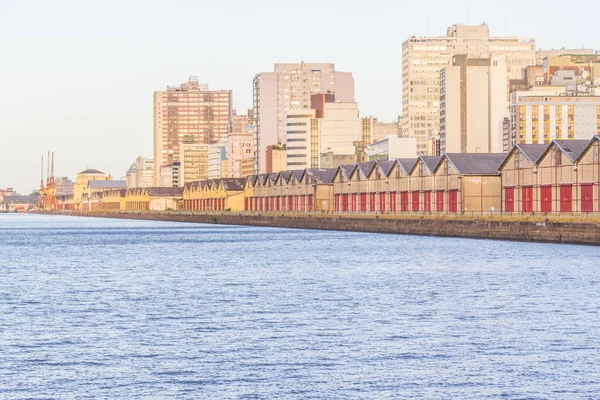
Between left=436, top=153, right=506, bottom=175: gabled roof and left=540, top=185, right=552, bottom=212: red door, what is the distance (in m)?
15.0

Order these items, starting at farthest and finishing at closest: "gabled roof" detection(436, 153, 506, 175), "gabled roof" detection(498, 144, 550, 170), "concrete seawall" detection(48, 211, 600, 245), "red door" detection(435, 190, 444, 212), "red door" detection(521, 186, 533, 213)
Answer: "red door" detection(435, 190, 444, 212)
"gabled roof" detection(436, 153, 506, 175)
"gabled roof" detection(498, 144, 550, 170)
"red door" detection(521, 186, 533, 213)
"concrete seawall" detection(48, 211, 600, 245)

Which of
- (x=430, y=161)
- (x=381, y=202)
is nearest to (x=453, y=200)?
(x=430, y=161)

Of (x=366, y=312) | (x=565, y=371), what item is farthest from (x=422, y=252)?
(x=565, y=371)

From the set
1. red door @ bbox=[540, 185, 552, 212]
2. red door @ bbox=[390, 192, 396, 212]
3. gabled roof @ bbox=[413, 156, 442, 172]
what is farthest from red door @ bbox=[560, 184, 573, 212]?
red door @ bbox=[390, 192, 396, 212]

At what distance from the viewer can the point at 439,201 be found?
5517 inches

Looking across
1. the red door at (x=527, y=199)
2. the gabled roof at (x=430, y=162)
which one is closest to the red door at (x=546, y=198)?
the red door at (x=527, y=199)

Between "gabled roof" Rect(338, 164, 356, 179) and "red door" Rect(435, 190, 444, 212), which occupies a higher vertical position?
"gabled roof" Rect(338, 164, 356, 179)

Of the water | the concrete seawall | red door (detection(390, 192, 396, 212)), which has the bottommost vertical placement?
the water

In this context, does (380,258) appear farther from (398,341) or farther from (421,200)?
(421,200)

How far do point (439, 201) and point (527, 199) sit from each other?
2142 centimetres

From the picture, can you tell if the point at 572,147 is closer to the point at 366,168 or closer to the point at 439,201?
the point at 439,201

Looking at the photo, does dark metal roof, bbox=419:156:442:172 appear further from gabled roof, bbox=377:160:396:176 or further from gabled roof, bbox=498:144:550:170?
gabled roof, bbox=498:144:550:170

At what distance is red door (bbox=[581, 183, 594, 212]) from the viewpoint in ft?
347

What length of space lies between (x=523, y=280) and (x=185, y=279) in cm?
2152
